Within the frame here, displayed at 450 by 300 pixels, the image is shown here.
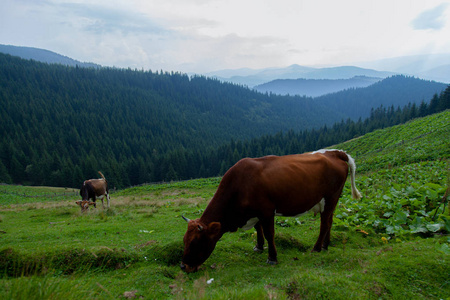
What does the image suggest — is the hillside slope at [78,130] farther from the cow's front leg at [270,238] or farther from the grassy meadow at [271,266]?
the cow's front leg at [270,238]

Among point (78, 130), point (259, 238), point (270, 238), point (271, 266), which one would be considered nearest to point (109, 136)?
point (78, 130)

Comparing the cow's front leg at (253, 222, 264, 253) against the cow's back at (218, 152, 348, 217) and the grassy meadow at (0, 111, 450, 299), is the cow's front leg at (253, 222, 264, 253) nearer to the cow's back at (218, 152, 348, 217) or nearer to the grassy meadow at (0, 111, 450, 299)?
the grassy meadow at (0, 111, 450, 299)

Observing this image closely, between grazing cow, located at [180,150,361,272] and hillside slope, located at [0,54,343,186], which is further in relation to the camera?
hillside slope, located at [0,54,343,186]

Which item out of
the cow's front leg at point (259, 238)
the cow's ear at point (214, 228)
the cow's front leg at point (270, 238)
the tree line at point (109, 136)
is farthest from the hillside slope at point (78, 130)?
the cow's front leg at point (270, 238)

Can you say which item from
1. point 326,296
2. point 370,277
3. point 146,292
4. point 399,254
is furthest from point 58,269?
point 399,254

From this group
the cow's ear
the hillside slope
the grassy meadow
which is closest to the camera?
the grassy meadow

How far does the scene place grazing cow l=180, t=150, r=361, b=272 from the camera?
5480 millimetres

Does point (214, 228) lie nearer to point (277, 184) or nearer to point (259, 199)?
point (259, 199)

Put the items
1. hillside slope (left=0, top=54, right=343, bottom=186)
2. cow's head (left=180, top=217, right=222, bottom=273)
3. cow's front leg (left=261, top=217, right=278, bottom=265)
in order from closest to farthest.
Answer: cow's head (left=180, top=217, right=222, bottom=273)
cow's front leg (left=261, top=217, right=278, bottom=265)
hillside slope (left=0, top=54, right=343, bottom=186)

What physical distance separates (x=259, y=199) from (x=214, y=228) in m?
1.19

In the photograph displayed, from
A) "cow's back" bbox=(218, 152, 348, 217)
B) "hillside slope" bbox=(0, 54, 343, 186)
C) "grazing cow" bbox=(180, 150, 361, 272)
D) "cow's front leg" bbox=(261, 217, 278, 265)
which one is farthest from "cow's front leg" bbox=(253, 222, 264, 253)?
"hillside slope" bbox=(0, 54, 343, 186)

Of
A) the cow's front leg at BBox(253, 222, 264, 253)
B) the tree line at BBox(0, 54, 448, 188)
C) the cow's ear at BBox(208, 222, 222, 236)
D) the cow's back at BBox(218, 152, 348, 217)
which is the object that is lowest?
the tree line at BBox(0, 54, 448, 188)

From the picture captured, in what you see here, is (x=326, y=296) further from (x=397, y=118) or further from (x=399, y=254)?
(x=397, y=118)

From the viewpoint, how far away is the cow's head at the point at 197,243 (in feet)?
17.5
